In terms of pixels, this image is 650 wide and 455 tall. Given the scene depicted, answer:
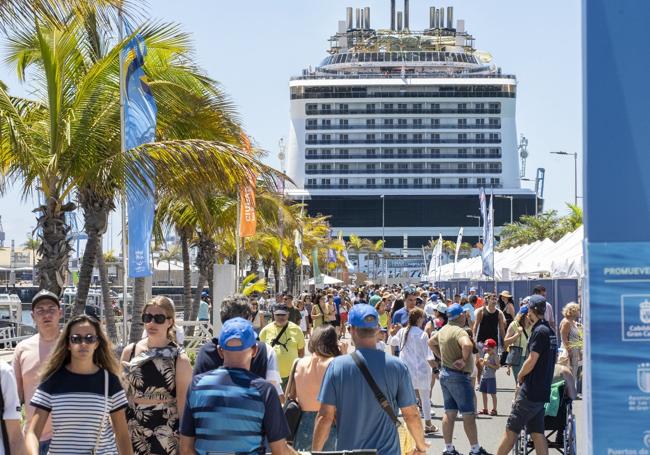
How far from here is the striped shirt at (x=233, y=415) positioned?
5.11 m

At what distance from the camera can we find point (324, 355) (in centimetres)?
809

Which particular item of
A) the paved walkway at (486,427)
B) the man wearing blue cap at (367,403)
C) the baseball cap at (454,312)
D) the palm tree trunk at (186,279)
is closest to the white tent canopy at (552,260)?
the paved walkway at (486,427)

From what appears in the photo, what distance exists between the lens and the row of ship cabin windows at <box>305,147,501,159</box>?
137875mm

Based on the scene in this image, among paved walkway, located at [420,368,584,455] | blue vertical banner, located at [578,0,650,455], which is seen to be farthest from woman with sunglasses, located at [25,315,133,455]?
paved walkway, located at [420,368,584,455]

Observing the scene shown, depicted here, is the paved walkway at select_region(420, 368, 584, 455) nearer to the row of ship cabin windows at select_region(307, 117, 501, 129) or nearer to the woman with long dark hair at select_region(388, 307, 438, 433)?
the woman with long dark hair at select_region(388, 307, 438, 433)

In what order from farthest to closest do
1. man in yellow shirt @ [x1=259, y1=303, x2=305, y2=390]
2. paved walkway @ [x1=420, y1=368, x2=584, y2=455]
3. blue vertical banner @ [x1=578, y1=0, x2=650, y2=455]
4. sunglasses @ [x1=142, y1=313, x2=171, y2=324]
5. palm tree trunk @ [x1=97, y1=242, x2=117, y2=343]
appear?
palm tree trunk @ [x1=97, y1=242, x2=117, y2=343] → paved walkway @ [x1=420, y1=368, x2=584, y2=455] → man in yellow shirt @ [x1=259, y1=303, x2=305, y2=390] → sunglasses @ [x1=142, y1=313, x2=171, y2=324] → blue vertical banner @ [x1=578, y1=0, x2=650, y2=455]

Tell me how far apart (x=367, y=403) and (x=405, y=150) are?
133m

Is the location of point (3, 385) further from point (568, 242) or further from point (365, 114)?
point (365, 114)

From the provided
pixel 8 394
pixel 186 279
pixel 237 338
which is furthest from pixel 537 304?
pixel 186 279

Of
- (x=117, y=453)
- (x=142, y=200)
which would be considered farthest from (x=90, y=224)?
(x=117, y=453)

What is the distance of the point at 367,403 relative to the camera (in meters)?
6.30

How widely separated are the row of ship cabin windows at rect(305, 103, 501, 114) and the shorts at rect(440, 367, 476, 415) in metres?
129

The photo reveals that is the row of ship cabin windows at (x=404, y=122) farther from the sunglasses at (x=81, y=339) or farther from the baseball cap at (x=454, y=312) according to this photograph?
the sunglasses at (x=81, y=339)

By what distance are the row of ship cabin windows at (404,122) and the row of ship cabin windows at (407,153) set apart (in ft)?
10.0
